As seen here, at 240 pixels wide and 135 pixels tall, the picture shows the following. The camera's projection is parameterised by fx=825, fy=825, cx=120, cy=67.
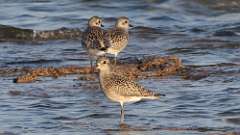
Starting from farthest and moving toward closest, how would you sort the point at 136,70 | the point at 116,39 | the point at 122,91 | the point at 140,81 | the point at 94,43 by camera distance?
the point at 116,39 → the point at 94,43 → the point at 136,70 → the point at 140,81 → the point at 122,91

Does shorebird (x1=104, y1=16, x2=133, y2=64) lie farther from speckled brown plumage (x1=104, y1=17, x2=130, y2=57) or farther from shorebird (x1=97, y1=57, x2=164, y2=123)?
shorebird (x1=97, y1=57, x2=164, y2=123)

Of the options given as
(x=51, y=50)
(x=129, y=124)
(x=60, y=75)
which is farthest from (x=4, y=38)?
(x=129, y=124)

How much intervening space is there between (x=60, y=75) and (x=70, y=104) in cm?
206

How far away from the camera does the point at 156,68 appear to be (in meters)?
12.9

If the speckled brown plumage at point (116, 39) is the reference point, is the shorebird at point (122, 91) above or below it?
below

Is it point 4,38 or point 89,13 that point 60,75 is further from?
point 89,13

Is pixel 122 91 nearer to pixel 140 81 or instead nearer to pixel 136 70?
pixel 140 81

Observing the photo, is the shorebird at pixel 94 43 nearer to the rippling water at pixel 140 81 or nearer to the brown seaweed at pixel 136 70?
the brown seaweed at pixel 136 70

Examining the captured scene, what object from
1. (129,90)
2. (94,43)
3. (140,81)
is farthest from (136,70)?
(129,90)

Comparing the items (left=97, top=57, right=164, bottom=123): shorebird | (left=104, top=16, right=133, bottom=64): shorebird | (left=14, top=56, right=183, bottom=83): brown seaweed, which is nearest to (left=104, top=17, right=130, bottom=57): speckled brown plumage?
(left=104, top=16, right=133, bottom=64): shorebird

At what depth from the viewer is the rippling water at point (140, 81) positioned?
31.3 ft

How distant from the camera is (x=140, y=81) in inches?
476

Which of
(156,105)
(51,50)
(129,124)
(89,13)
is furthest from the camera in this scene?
(89,13)

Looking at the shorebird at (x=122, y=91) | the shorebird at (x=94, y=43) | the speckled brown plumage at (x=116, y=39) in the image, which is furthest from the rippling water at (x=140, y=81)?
the speckled brown plumage at (x=116, y=39)
